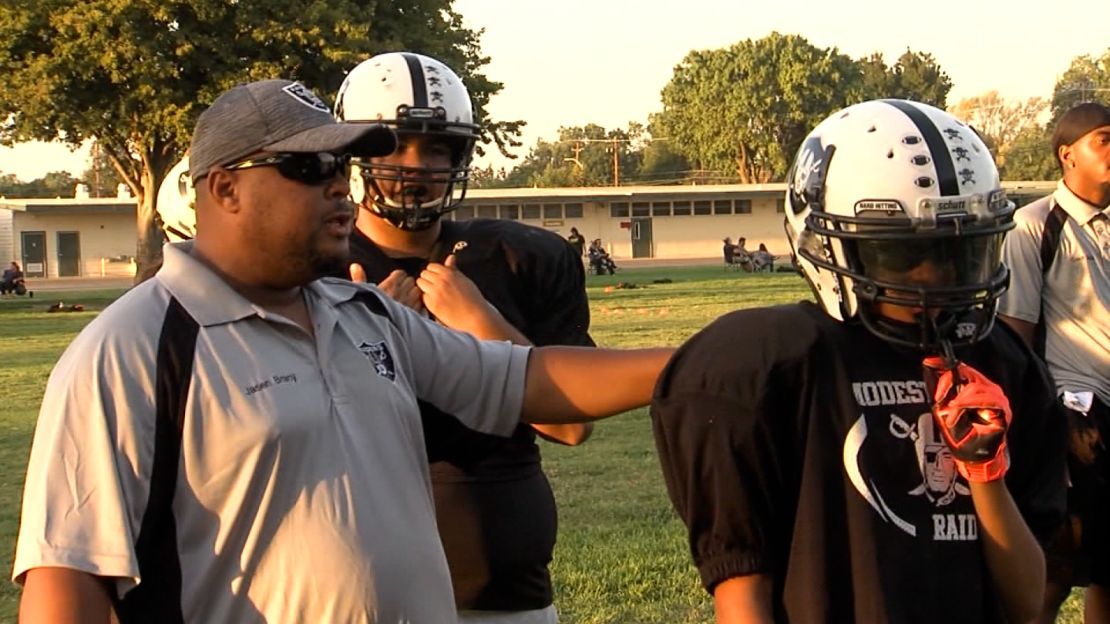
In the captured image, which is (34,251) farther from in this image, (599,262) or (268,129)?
(268,129)

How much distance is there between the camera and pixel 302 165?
8.55ft

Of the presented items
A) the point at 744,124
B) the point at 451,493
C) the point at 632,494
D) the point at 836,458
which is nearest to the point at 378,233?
the point at 451,493

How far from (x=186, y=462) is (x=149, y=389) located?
14 cm

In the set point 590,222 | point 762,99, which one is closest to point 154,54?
point 590,222

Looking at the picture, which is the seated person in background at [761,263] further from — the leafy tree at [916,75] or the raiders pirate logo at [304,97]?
the leafy tree at [916,75]

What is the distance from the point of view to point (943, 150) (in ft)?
8.71

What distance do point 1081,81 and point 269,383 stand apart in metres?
105

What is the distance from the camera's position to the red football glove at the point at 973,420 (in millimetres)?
2363

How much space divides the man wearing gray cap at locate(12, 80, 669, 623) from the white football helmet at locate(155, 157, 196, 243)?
48.1 inches

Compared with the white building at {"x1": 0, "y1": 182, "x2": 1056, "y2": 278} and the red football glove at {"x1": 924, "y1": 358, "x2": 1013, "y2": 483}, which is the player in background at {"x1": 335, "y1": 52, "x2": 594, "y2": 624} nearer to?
the red football glove at {"x1": 924, "y1": 358, "x2": 1013, "y2": 483}

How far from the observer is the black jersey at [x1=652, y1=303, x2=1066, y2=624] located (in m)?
2.49

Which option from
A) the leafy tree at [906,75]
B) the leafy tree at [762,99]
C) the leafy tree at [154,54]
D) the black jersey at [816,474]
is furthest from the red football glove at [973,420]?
the leafy tree at [906,75]

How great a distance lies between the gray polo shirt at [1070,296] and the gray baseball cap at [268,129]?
3919 mm

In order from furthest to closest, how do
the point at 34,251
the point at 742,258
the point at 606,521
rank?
the point at 34,251 < the point at 742,258 < the point at 606,521
